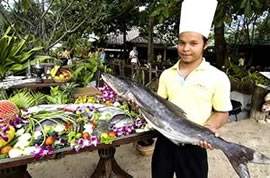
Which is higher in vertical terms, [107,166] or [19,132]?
[19,132]

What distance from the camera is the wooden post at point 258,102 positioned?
4199mm

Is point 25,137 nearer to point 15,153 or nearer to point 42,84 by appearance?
point 15,153

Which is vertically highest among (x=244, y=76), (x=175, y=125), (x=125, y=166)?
(x=175, y=125)

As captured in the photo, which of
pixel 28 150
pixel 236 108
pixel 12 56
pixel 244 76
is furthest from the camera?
pixel 244 76

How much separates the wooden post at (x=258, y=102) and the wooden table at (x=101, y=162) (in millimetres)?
2819

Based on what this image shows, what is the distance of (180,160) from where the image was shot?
1.42 m

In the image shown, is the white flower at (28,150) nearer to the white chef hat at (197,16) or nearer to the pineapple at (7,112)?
the pineapple at (7,112)

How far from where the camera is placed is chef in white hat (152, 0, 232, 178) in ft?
4.41

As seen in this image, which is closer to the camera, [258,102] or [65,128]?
[65,128]

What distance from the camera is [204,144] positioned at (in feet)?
4.06

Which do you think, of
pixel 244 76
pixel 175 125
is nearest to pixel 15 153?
pixel 175 125

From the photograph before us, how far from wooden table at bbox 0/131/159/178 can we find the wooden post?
2.82 meters

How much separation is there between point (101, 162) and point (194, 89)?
1235 millimetres

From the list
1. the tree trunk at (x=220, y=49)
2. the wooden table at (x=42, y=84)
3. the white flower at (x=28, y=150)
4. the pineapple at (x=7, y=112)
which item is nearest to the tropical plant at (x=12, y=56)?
the wooden table at (x=42, y=84)
